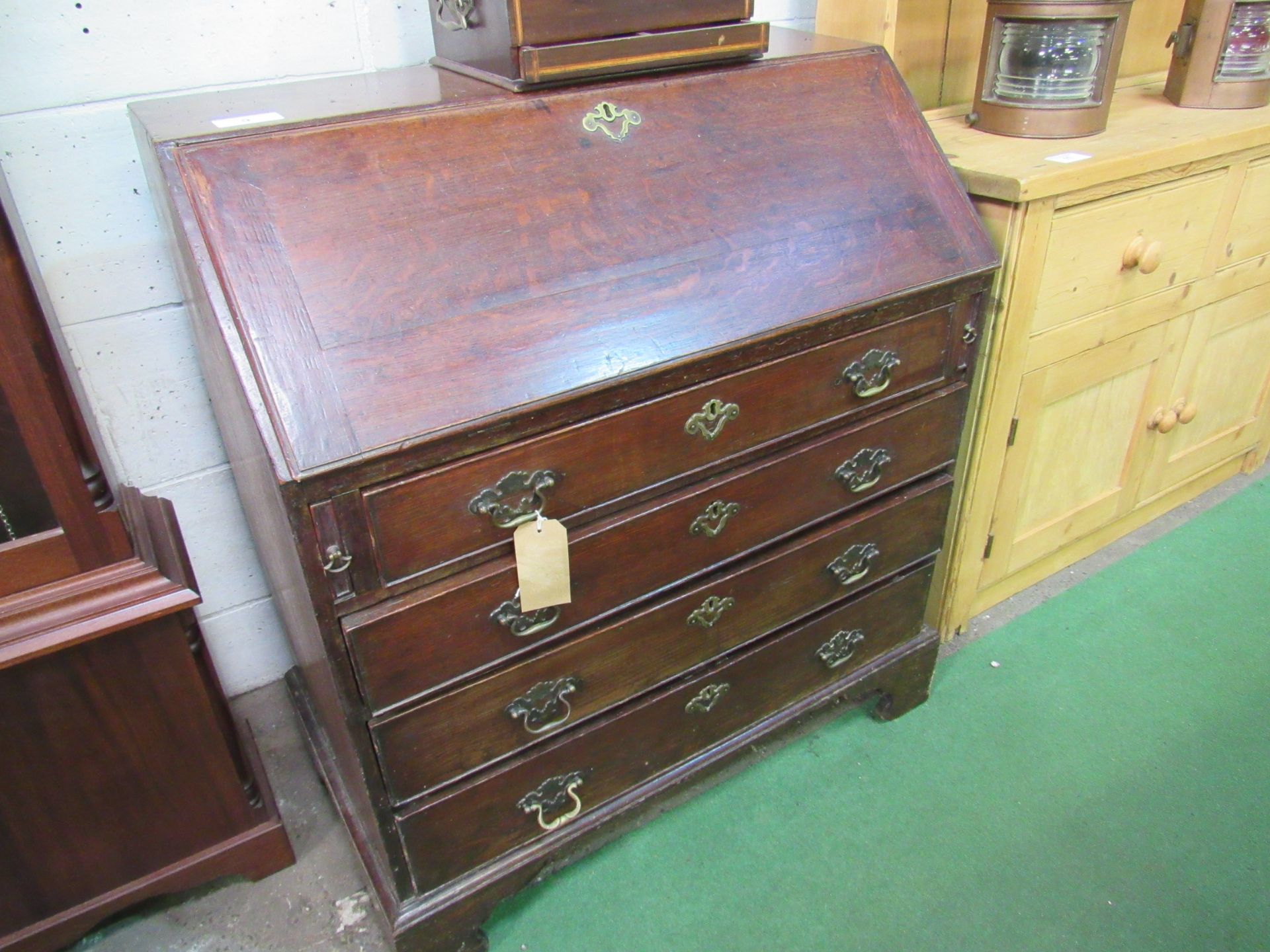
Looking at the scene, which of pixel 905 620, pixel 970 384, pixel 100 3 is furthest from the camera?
pixel 905 620

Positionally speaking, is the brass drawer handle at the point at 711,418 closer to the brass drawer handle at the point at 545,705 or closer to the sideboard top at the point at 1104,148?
the brass drawer handle at the point at 545,705

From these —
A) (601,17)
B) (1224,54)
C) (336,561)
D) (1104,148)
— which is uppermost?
(601,17)

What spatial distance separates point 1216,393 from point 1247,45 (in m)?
0.75

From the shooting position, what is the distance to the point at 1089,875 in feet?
4.56

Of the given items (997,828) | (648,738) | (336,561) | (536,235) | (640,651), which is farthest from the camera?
(997,828)

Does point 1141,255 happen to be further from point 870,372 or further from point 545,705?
point 545,705

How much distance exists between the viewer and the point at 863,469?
130cm

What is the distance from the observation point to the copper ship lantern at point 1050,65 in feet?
4.82

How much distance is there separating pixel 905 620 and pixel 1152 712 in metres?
0.56

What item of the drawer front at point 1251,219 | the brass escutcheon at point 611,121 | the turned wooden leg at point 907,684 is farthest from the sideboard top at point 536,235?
the drawer front at point 1251,219

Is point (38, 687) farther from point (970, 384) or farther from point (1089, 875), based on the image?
point (1089, 875)

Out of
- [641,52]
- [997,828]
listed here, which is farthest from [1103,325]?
[641,52]

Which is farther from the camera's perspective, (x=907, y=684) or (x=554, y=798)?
(x=907, y=684)

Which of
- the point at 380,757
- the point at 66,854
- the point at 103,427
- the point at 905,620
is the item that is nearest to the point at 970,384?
the point at 905,620
